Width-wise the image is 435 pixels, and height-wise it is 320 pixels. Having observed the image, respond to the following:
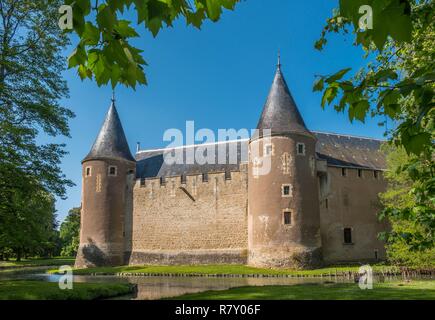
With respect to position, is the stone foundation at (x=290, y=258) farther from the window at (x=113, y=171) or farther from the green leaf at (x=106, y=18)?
the green leaf at (x=106, y=18)

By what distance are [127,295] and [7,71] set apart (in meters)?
9.36

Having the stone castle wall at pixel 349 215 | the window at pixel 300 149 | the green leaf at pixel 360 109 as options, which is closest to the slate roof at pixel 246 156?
the stone castle wall at pixel 349 215

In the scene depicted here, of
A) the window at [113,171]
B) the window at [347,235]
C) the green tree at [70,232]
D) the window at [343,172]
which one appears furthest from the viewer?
the green tree at [70,232]

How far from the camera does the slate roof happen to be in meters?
34.1

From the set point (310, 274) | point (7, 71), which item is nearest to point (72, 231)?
point (310, 274)

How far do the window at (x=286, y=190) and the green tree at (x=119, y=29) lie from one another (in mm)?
26486

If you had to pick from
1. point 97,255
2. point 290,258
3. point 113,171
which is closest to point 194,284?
point 290,258

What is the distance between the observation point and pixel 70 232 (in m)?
67.0

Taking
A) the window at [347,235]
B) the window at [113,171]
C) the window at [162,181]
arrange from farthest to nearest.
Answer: the window at [162,181]
the window at [113,171]
the window at [347,235]

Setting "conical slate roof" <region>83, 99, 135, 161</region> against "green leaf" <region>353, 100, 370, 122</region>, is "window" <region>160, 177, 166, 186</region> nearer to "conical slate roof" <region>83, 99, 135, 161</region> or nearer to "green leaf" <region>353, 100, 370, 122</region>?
"conical slate roof" <region>83, 99, 135, 161</region>

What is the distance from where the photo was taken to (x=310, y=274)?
24.8m

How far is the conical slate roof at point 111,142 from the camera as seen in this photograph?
35.2m

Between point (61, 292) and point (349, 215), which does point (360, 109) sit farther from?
point (349, 215)

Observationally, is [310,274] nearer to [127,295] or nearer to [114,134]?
[127,295]
